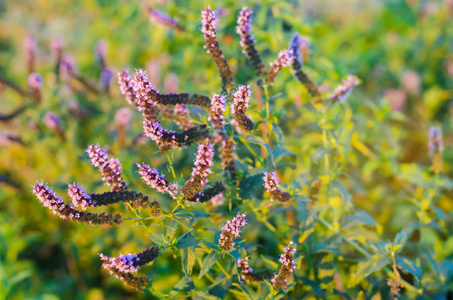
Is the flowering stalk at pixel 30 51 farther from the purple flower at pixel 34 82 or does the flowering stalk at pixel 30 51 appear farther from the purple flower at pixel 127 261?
the purple flower at pixel 127 261

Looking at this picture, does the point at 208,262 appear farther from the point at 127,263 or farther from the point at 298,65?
the point at 298,65

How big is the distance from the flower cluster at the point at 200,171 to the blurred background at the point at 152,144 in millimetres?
1582

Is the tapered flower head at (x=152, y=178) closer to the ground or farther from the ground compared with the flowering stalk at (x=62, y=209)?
farther from the ground

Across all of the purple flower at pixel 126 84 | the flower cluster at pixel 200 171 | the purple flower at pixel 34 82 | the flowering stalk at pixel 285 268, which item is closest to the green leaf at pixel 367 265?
the flowering stalk at pixel 285 268

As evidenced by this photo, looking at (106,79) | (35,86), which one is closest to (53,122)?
(35,86)

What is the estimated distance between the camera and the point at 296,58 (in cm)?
228

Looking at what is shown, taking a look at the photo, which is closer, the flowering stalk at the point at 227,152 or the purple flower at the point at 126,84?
the flowering stalk at the point at 227,152

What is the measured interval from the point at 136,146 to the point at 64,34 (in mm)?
5557

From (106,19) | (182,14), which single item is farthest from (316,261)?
(106,19)

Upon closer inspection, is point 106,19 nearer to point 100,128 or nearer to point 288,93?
point 100,128

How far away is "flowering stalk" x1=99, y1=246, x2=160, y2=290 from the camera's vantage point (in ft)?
5.66

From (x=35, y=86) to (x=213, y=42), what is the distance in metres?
2.53

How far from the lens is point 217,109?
1792mm

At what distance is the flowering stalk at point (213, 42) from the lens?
1888 mm
